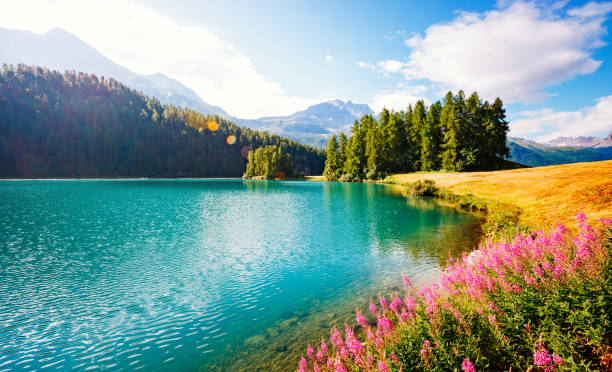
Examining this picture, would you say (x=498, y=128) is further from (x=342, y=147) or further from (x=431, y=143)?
(x=342, y=147)

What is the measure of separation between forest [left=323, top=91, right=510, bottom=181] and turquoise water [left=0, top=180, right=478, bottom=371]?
61.4m

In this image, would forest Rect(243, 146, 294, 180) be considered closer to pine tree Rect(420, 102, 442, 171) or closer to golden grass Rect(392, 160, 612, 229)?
pine tree Rect(420, 102, 442, 171)

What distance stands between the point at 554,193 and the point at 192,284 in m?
41.0

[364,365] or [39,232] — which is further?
[39,232]

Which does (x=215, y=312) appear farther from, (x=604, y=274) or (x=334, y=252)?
(x=604, y=274)

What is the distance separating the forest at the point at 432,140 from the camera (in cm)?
8162

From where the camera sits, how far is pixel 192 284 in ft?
49.4

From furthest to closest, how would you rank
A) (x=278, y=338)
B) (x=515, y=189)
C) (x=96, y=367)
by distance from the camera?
(x=515, y=189) → (x=278, y=338) → (x=96, y=367)

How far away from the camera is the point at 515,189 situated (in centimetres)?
4088

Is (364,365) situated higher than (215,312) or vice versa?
(364,365)

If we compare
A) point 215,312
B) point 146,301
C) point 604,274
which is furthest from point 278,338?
point 604,274

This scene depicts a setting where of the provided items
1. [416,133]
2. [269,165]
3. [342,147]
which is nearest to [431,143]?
[416,133]

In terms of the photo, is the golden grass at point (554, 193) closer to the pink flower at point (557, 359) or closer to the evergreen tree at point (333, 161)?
the pink flower at point (557, 359)

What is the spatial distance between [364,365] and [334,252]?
14.6m
